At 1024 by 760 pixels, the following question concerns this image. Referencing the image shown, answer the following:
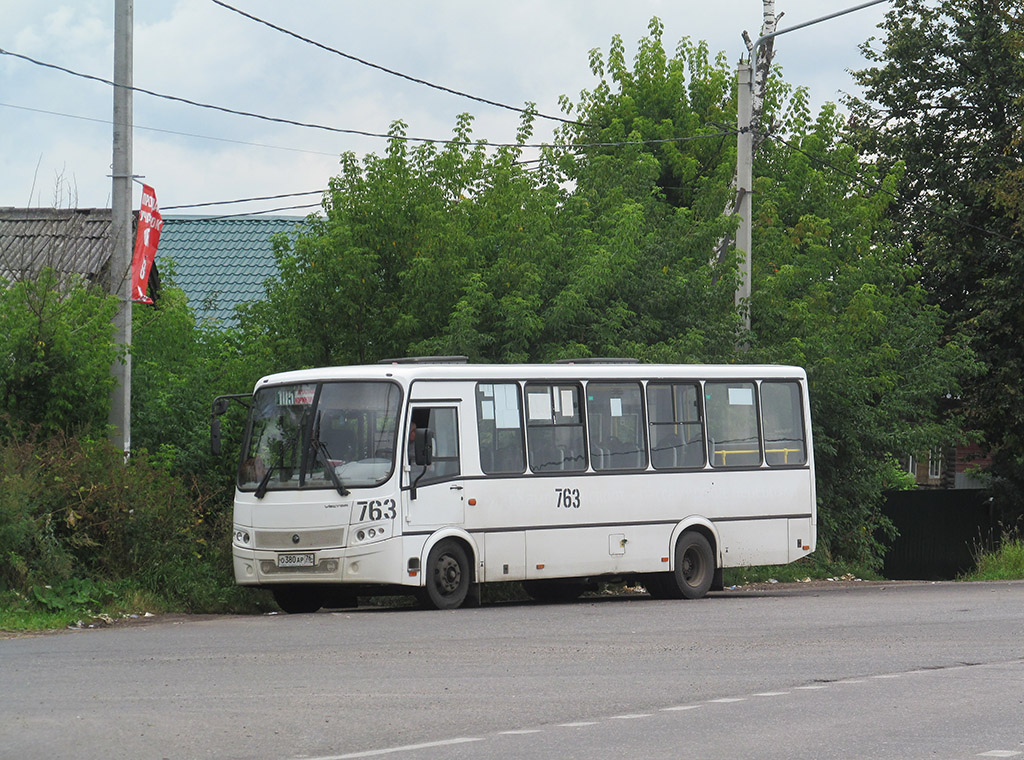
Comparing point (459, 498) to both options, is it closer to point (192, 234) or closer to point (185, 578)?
point (185, 578)

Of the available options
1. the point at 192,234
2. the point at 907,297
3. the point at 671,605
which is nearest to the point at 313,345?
the point at 671,605

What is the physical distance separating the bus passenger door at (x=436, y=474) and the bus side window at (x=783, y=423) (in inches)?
205

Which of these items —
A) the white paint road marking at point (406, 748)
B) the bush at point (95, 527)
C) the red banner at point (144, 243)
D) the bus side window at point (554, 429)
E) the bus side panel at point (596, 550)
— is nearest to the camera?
the white paint road marking at point (406, 748)

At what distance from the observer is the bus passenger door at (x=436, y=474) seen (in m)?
17.5

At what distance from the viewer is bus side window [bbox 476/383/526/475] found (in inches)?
A: 726

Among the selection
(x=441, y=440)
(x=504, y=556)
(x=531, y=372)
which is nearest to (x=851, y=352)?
(x=531, y=372)

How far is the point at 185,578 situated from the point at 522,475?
393 centimetres

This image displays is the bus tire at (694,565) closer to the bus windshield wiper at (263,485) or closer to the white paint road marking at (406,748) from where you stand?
the bus windshield wiper at (263,485)

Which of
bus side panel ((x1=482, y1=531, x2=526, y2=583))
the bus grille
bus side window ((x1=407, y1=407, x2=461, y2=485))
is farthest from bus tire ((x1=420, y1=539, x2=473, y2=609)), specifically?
the bus grille

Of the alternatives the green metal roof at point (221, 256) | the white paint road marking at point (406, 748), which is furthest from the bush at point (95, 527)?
the green metal roof at point (221, 256)

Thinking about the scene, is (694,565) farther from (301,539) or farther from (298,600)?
(301,539)

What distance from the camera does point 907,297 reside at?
108ft

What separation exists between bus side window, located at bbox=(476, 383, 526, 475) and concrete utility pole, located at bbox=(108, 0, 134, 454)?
12.8ft

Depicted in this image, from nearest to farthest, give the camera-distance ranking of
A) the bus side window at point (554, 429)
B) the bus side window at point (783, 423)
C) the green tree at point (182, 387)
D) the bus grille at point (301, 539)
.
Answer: the bus grille at point (301, 539), the bus side window at point (554, 429), the green tree at point (182, 387), the bus side window at point (783, 423)
